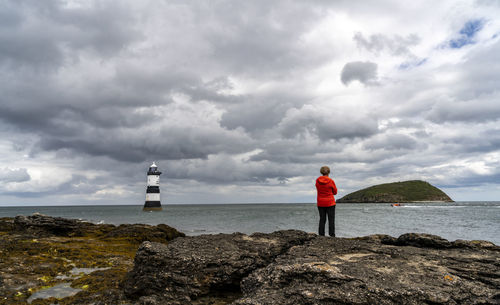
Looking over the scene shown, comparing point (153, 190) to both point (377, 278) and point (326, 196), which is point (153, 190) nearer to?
point (326, 196)

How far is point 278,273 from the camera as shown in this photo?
581cm

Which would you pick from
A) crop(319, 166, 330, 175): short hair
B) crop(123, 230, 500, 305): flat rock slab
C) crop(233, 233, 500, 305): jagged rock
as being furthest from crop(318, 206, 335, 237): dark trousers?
crop(233, 233, 500, 305): jagged rock

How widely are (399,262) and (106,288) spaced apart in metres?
7.50

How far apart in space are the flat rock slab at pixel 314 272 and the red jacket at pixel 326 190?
2.22m

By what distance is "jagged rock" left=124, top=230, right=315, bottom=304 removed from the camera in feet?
22.2

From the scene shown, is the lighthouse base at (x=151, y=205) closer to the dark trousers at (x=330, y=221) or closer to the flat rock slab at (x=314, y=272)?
the dark trousers at (x=330, y=221)

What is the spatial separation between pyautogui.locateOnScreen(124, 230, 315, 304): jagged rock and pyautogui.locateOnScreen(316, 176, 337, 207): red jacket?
4.04m


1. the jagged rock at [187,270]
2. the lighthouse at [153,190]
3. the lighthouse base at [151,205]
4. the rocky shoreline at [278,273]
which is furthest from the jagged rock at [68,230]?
the lighthouse base at [151,205]

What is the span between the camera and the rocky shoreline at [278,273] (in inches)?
203

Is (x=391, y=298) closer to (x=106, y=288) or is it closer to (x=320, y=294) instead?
(x=320, y=294)

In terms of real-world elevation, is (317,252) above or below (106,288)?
above

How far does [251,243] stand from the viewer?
27.3ft

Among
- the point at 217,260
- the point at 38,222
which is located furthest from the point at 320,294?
the point at 38,222

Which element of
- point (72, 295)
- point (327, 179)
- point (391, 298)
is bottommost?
point (72, 295)
